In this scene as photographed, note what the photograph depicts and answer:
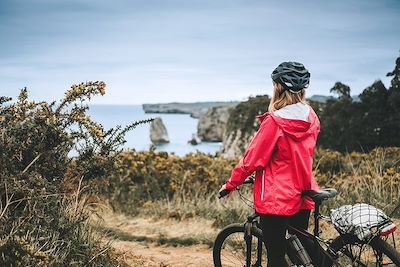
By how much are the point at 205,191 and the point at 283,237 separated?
5.96m

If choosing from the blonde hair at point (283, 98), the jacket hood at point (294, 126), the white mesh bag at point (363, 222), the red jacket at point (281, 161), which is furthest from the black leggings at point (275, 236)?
the blonde hair at point (283, 98)

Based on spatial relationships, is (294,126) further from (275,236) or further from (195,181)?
(195,181)

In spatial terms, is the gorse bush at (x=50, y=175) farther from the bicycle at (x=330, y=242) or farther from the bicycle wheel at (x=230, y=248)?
the bicycle at (x=330, y=242)

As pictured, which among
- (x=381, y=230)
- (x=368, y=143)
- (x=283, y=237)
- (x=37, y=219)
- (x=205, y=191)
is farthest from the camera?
(x=368, y=143)

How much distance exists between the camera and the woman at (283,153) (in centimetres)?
360

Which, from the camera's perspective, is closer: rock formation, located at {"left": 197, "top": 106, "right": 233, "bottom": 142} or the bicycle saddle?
the bicycle saddle

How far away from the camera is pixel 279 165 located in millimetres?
3650

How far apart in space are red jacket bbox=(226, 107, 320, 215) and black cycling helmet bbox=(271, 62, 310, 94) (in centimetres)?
23

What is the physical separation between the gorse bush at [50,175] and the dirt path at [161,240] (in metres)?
0.71

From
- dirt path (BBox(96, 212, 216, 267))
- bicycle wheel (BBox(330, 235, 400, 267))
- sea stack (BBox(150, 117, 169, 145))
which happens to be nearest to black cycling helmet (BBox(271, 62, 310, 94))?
bicycle wheel (BBox(330, 235, 400, 267))

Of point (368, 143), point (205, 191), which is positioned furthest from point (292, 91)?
point (368, 143)

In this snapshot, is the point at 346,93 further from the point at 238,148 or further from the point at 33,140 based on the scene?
the point at 33,140

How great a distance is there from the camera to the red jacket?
11.8 ft

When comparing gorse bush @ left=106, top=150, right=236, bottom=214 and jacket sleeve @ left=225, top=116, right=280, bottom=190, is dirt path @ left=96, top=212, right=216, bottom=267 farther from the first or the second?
jacket sleeve @ left=225, top=116, right=280, bottom=190
